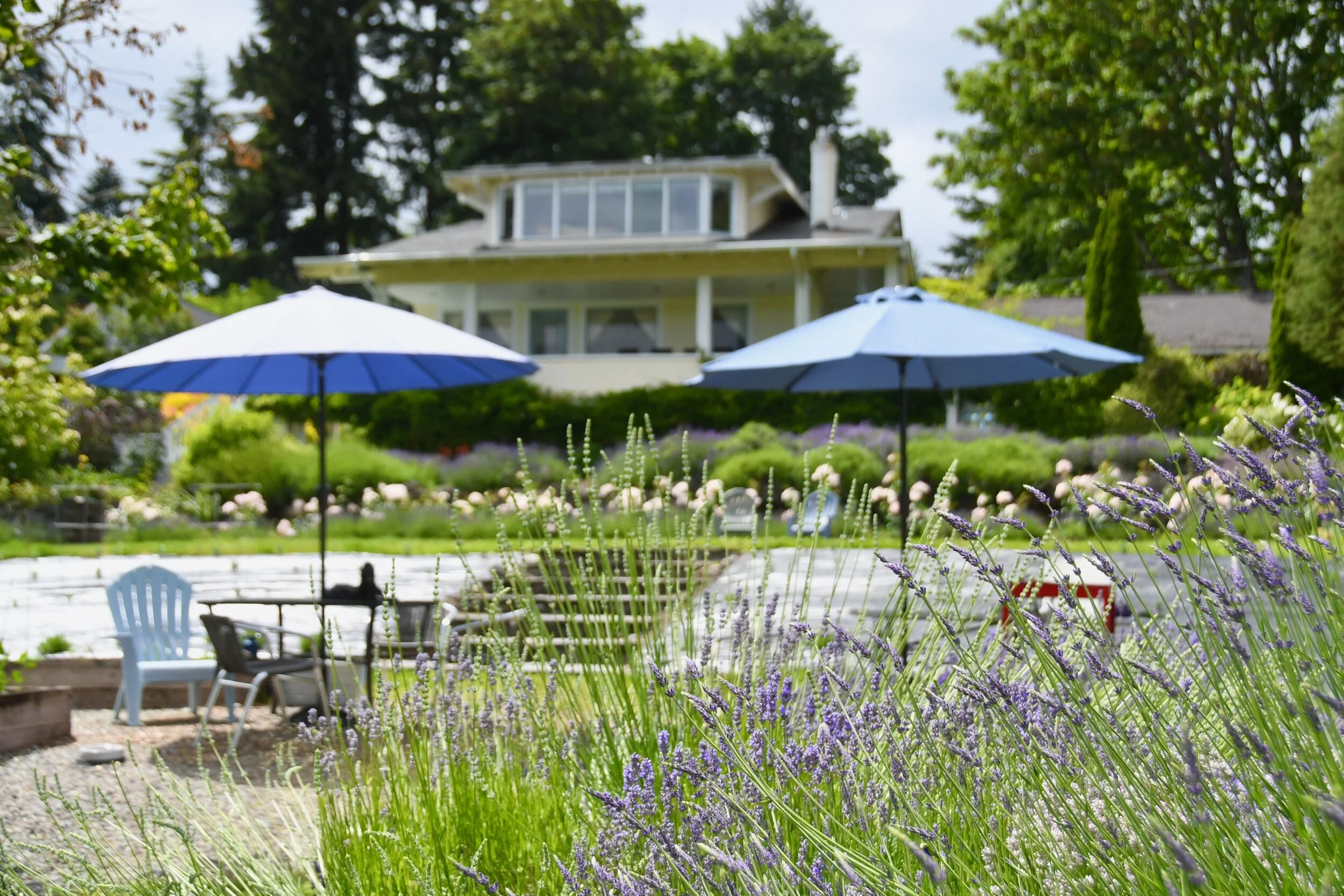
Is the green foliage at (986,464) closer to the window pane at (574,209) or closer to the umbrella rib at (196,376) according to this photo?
the umbrella rib at (196,376)

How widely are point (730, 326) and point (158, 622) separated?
64.2 ft

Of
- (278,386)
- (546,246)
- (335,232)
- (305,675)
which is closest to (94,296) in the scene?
(278,386)

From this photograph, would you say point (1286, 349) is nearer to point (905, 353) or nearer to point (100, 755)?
point (905, 353)

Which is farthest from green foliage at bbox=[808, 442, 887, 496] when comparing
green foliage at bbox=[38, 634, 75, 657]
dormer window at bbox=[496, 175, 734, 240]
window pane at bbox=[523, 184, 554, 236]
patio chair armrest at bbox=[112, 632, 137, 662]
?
window pane at bbox=[523, 184, 554, 236]

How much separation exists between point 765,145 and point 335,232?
14285 millimetres

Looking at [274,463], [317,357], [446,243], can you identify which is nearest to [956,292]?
[446,243]

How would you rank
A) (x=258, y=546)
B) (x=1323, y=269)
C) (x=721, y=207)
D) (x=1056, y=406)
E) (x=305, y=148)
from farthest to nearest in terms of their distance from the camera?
(x=305, y=148) → (x=721, y=207) → (x=1056, y=406) → (x=1323, y=269) → (x=258, y=546)

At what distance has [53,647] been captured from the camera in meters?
7.54

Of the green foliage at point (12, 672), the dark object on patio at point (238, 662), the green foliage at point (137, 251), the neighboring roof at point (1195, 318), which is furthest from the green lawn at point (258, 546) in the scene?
the neighboring roof at point (1195, 318)

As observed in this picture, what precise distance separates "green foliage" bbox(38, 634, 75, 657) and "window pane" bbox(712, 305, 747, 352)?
1890 cm

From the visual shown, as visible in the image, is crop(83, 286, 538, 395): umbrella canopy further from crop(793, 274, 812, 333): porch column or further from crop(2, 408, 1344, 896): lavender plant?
crop(793, 274, 812, 333): porch column

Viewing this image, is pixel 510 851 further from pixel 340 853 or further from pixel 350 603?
pixel 350 603

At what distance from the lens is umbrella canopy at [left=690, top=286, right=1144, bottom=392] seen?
609 cm

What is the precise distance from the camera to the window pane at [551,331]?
87.1 feet
